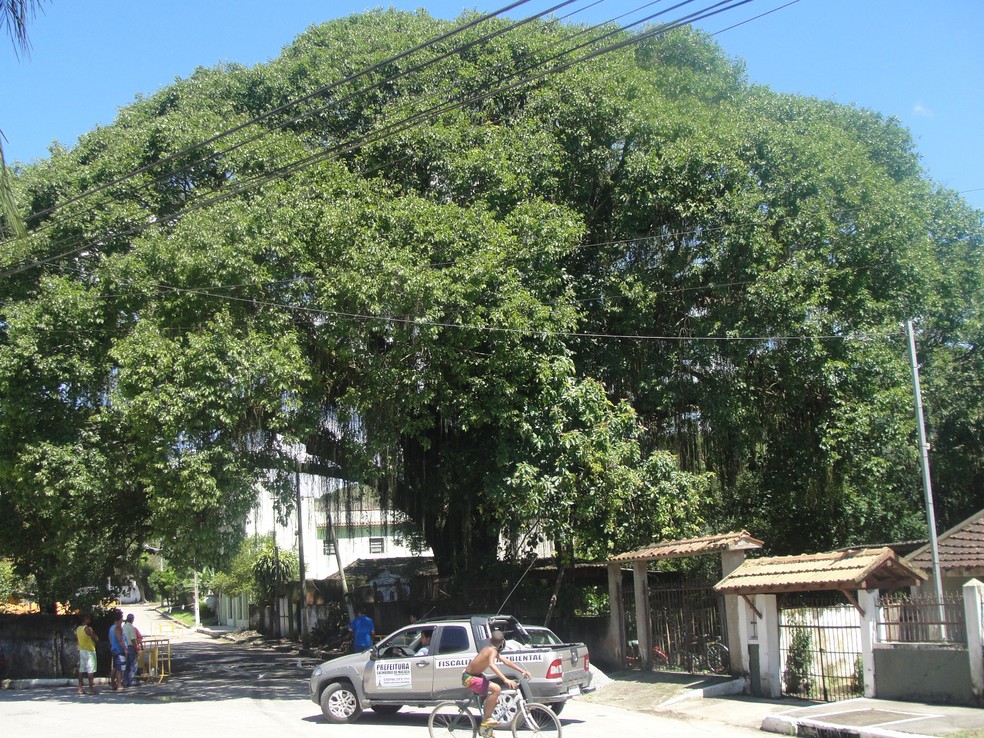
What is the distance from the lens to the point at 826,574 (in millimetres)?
13695

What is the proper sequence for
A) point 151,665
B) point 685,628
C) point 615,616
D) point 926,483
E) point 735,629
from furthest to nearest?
1. point 151,665
2. point 615,616
3. point 685,628
4. point 735,629
5. point 926,483

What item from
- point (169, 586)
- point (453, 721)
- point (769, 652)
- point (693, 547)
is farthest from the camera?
point (169, 586)

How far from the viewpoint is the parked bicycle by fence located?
16391 millimetres

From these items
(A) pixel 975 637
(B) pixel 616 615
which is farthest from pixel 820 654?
(B) pixel 616 615

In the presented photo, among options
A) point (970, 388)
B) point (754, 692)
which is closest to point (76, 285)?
point (754, 692)

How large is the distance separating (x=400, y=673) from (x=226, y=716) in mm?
3206

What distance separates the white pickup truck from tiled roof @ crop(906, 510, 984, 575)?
9.90 meters

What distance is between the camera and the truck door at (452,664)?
516 inches

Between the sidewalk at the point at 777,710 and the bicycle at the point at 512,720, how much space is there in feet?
11.8

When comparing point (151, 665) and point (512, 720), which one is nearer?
point (512, 720)

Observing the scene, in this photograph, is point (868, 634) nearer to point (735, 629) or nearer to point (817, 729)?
point (735, 629)

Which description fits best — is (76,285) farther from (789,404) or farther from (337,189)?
(789,404)

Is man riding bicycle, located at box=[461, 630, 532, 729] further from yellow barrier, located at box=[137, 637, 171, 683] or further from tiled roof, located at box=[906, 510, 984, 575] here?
yellow barrier, located at box=[137, 637, 171, 683]

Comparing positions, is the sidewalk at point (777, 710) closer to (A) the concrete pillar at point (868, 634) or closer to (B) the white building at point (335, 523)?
(A) the concrete pillar at point (868, 634)
